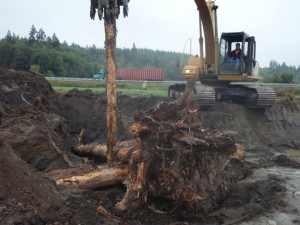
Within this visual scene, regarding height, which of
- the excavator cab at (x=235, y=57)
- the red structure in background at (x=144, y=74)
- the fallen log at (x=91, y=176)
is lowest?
the fallen log at (x=91, y=176)

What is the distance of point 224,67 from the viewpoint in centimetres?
1515

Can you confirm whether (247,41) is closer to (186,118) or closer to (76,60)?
(186,118)

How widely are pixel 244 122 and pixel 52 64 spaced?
3788 cm

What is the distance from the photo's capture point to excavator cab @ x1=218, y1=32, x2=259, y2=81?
1477 cm

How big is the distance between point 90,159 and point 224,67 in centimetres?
782

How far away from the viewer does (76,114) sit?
13.8 m

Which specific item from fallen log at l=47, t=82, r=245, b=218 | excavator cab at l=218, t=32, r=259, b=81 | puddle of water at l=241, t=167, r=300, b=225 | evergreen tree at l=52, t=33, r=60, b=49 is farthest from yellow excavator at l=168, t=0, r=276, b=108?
evergreen tree at l=52, t=33, r=60, b=49

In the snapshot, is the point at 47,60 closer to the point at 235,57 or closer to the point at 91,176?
the point at 235,57

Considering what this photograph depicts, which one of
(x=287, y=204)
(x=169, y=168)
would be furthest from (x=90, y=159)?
(x=287, y=204)

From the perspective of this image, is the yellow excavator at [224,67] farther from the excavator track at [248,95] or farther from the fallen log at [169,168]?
the fallen log at [169,168]

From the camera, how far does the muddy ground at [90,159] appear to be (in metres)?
5.16

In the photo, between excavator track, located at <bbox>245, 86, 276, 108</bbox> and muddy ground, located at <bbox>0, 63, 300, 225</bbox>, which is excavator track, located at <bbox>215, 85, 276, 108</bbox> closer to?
excavator track, located at <bbox>245, 86, 276, 108</bbox>

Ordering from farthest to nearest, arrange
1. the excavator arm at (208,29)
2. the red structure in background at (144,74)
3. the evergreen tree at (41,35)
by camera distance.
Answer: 1. the evergreen tree at (41,35)
2. the red structure in background at (144,74)
3. the excavator arm at (208,29)

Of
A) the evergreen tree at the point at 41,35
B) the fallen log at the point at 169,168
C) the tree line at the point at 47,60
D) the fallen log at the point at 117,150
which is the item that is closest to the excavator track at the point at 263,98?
the fallen log at the point at 169,168
